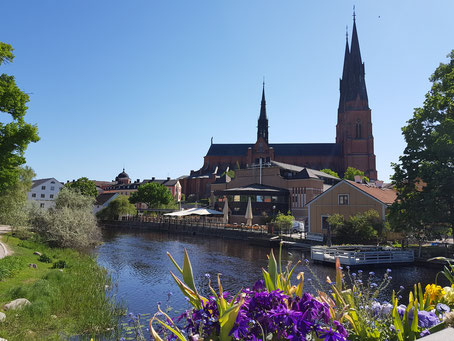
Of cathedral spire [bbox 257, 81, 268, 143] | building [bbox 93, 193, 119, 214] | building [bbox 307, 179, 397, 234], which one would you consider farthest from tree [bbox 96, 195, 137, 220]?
cathedral spire [bbox 257, 81, 268, 143]

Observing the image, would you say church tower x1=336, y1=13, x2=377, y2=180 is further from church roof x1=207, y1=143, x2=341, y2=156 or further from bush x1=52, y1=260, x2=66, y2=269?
bush x1=52, y1=260, x2=66, y2=269

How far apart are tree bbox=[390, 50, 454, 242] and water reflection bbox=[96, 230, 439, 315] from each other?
347 cm

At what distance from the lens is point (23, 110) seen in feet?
54.7

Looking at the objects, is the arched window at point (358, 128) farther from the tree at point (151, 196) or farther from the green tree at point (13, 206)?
the green tree at point (13, 206)

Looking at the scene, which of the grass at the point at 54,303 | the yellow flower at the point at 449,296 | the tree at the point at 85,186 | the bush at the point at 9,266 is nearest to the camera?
the yellow flower at the point at 449,296

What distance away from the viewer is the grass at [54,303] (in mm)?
9133

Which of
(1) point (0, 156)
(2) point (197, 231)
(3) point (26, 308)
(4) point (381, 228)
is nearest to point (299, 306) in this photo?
(3) point (26, 308)

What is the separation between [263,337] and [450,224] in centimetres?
2507

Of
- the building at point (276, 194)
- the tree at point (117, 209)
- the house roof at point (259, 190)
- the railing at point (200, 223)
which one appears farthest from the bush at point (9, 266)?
the tree at point (117, 209)

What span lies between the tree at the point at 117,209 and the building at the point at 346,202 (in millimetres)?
38324

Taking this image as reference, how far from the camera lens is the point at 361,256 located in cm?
2228

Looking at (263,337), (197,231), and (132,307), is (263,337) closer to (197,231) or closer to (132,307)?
(132,307)

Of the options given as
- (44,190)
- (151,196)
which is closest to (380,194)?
(151,196)

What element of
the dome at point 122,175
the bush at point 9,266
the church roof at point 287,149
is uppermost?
the church roof at point 287,149
